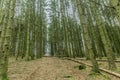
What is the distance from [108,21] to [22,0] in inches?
499

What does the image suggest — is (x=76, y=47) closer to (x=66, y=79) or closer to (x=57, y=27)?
(x=57, y=27)

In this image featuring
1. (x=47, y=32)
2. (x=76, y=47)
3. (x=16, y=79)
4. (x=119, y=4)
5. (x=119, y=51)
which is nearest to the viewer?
(x=119, y=4)

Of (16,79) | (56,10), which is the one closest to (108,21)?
(56,10)

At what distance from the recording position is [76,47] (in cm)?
2575

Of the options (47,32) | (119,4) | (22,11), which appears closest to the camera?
(119,4)

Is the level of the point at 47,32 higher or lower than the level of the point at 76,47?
Answer: higher

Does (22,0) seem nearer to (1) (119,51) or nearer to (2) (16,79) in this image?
(2) (16,79)

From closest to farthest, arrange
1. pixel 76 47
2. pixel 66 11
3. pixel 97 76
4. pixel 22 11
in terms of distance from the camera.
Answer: pixel 97 76 → pixel 22 11 → pixel 66 11 → pixel 76 47

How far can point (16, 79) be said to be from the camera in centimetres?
559

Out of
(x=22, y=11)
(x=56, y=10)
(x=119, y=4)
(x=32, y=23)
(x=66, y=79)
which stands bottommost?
(x=66, y=79)

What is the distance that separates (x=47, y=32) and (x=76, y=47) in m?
10.8

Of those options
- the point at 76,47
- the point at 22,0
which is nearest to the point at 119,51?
the point at 76,47

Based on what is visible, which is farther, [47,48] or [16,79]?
[47,48]

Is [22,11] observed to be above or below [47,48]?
above
